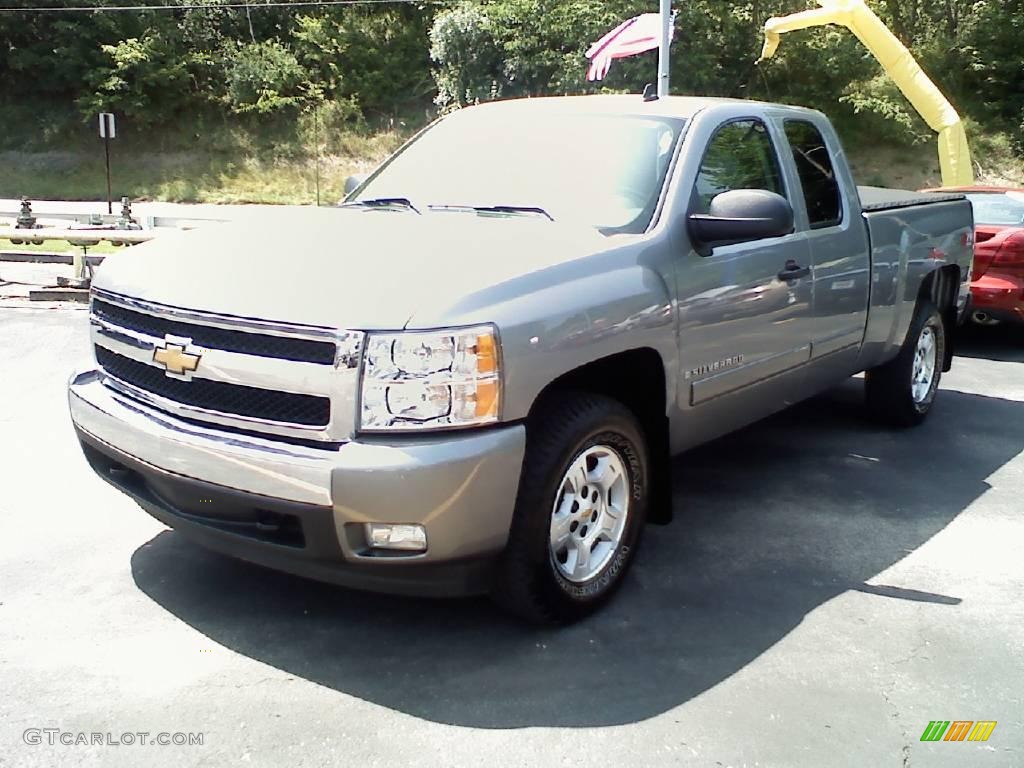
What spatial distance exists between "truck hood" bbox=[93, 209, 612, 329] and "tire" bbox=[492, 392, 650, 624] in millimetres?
538

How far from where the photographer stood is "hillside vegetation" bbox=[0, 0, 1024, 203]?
105ft

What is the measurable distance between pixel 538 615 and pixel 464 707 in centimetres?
48

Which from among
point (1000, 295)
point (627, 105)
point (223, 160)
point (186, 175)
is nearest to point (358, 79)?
point (223, 160)

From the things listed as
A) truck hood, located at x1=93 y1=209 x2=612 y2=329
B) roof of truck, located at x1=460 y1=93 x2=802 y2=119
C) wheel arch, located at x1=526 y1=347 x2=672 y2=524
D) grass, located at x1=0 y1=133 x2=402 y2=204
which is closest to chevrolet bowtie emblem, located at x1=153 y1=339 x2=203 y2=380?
truck hood, located at x1=93 y1=209 x2=612 y2=329

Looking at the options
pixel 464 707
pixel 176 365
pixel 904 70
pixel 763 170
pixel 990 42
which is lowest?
pixel 464 707

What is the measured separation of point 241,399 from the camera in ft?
10.3

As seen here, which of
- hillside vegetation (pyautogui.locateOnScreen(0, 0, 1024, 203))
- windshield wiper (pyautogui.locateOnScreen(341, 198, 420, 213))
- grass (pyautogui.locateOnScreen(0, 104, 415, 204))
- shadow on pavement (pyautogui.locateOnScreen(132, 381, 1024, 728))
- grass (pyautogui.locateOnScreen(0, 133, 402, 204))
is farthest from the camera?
grass (pyautogui.locateOnScreen(0, 104, 415, 204))

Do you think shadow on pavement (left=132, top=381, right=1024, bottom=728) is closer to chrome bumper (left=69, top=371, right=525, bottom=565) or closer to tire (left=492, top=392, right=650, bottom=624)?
tire (left=492, top=392, right=650, bottom=624)

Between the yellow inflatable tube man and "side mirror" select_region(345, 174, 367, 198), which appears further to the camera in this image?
the yellow inflatable tube man

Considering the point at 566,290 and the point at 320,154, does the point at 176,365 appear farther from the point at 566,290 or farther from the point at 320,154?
the point at 320,154

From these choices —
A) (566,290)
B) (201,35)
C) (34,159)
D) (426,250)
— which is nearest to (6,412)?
(426,250)

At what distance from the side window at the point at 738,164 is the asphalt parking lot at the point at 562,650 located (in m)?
1.53

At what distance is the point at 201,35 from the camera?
4144 centimetres

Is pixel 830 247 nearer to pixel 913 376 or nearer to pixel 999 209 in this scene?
pixel 913 376
